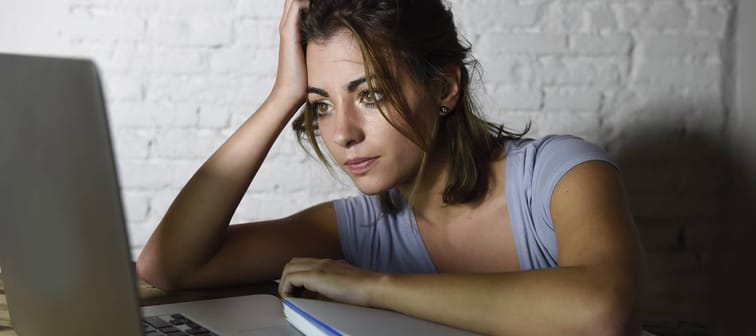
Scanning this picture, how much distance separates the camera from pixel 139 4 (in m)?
1.84

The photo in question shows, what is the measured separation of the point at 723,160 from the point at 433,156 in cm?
127

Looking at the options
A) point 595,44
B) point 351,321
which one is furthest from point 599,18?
point 351,321

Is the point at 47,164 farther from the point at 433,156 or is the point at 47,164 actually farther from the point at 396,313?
the point at 433,156

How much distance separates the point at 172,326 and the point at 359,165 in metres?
0.43

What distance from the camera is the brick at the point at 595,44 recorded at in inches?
80.4

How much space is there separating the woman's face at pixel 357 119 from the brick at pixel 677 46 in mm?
1176

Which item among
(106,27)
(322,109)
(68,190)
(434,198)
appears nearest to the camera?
(68,190)

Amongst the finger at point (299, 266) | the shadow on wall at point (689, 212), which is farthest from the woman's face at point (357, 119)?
the shadow on wall at point (689, 212)

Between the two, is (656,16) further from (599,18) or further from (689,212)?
(689,212)

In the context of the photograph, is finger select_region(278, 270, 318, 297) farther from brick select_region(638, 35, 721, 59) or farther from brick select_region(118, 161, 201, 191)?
brick select_region(638, 35, 721, 59)

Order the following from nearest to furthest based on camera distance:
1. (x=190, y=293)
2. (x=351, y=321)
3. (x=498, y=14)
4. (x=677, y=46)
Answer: (x=351, y=321)
(x=190, y=293)
(x=498, y=14)
(x=677, y=46)

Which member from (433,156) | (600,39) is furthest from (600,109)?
(433,156)

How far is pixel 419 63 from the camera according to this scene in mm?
1160

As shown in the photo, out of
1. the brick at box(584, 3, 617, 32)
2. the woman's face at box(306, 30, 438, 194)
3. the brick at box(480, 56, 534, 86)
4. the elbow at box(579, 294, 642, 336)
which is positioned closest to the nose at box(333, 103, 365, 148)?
the woman's face at box(306, 30, 438, 194)
